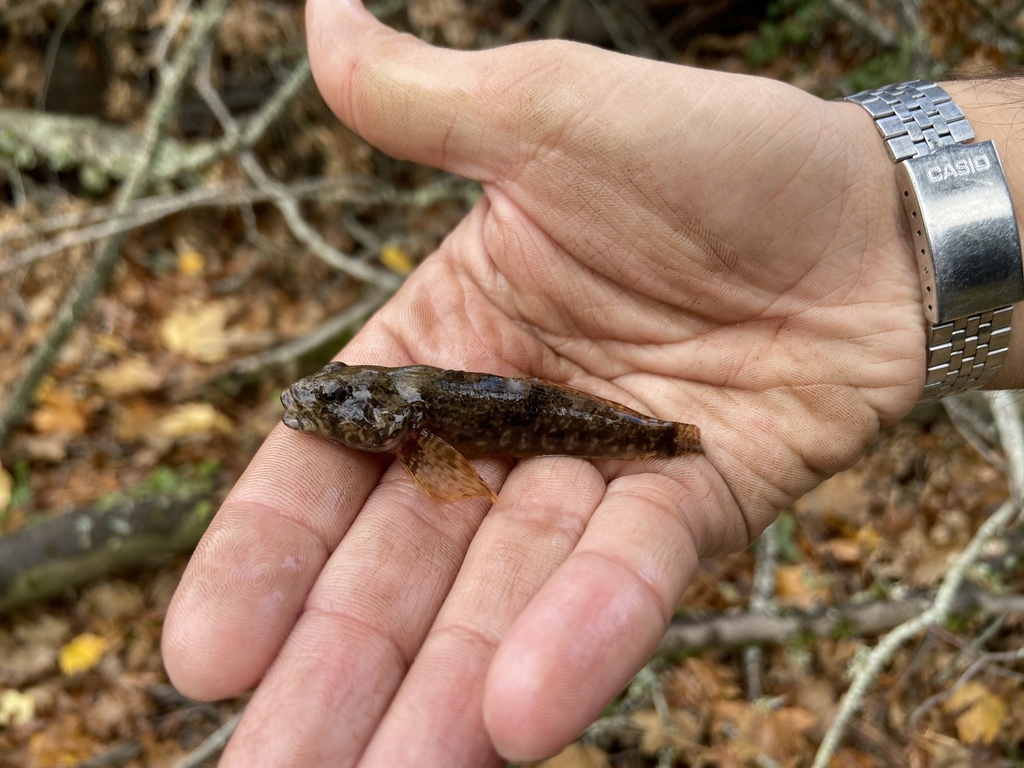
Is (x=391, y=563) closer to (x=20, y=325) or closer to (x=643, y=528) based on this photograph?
(x=643, y=528)

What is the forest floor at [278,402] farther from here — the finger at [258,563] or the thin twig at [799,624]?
the finger at [258,563]

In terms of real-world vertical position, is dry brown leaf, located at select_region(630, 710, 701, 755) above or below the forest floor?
below

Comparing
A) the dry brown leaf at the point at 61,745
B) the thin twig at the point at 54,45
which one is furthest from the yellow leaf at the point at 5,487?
the thin twig at the point at 54,45

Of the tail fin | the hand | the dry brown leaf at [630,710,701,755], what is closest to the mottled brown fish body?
the tail fin

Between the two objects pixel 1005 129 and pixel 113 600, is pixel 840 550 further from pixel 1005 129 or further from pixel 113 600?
pixel 113 600

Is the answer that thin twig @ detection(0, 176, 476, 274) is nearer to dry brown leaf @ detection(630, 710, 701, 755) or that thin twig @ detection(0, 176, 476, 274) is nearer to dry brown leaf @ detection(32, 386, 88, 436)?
dry brown leaf @ detection(32, 386, 88, 436)

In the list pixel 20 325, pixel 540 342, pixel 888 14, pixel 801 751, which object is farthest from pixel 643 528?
pixel 888 14
